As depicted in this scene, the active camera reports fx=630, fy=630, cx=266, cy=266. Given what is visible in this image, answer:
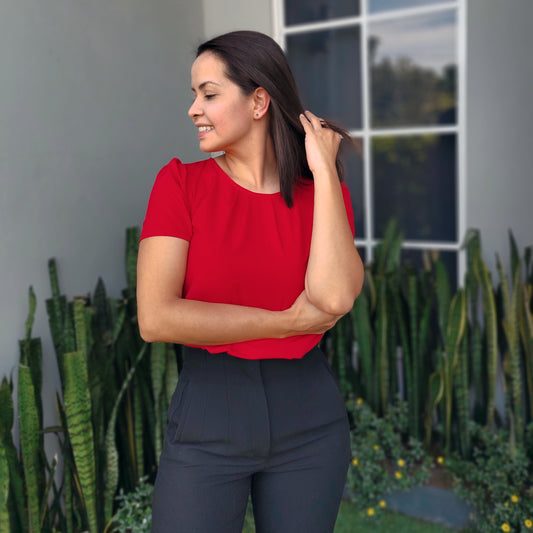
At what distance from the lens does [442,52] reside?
2908 mm

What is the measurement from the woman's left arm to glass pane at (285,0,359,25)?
6.61ft

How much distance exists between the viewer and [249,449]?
125 centimetres

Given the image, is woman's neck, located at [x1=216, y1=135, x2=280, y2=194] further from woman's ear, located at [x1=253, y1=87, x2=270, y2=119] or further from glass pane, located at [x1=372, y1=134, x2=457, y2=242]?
glass pane, located at [x1=372, y1=134, x2=457, y2=242]

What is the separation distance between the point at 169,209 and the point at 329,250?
1.08 feet

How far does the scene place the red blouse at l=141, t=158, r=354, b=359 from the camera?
127 centimetres

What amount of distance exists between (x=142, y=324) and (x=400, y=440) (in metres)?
1.66

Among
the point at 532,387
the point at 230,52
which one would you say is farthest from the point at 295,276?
the point at 532,387

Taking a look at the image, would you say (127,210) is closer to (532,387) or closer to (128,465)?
(128,465)

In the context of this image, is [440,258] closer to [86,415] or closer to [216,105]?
[86,415]

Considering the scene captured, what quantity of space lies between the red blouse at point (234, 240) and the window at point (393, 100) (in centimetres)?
170

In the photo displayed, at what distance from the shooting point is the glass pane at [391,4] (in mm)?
2898

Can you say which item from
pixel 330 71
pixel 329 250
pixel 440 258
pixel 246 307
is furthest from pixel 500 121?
pixel 246 307

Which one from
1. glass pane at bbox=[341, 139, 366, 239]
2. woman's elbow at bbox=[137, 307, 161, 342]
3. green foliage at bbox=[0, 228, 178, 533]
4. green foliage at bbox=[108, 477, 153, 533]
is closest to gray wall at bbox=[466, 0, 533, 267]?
glass pane at bbox=[341, 139, 366, 239]

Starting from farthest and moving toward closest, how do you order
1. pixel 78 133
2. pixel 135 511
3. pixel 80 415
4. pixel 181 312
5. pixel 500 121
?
pixel 500 121
pixel 78 133
pixel 135 511
pixel 80 415
pixel 181 312
